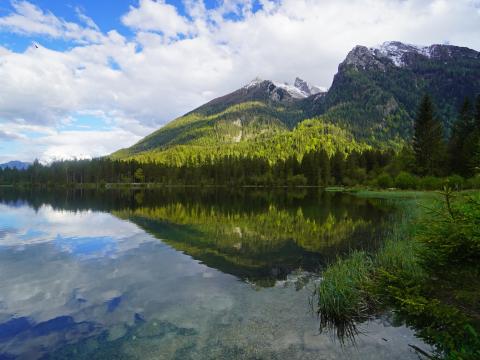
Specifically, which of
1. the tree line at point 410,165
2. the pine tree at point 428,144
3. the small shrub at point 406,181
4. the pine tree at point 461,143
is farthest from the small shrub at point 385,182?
the pine tree at point 461,143

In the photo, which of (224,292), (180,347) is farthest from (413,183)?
(180,347)

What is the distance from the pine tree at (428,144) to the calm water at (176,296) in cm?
6136

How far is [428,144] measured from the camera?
86.1 meters

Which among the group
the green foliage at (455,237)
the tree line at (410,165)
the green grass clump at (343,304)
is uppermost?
the tree line at (410,165)

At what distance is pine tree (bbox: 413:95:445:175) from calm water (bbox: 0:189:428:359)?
6136 centimetres

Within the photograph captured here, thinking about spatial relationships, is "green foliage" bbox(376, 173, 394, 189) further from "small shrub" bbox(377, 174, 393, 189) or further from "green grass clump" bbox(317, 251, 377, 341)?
"green grass clump" bbox(317, 251, 377, 341)

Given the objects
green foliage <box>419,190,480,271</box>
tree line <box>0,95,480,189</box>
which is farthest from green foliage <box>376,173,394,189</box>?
green foliage <box>419,190,480,271</box>

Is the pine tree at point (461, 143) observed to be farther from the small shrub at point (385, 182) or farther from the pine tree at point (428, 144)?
the small shrub at point (385, 182)

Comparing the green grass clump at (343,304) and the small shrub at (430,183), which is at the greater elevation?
the small shrub at (430,183)

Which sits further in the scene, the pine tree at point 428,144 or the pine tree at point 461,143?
the pine tree at point 428,144

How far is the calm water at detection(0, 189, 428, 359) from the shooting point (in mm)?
11664

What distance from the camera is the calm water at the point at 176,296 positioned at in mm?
11664

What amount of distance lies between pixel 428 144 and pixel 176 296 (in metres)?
88.6

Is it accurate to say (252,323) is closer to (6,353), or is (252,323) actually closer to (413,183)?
(6,353)
